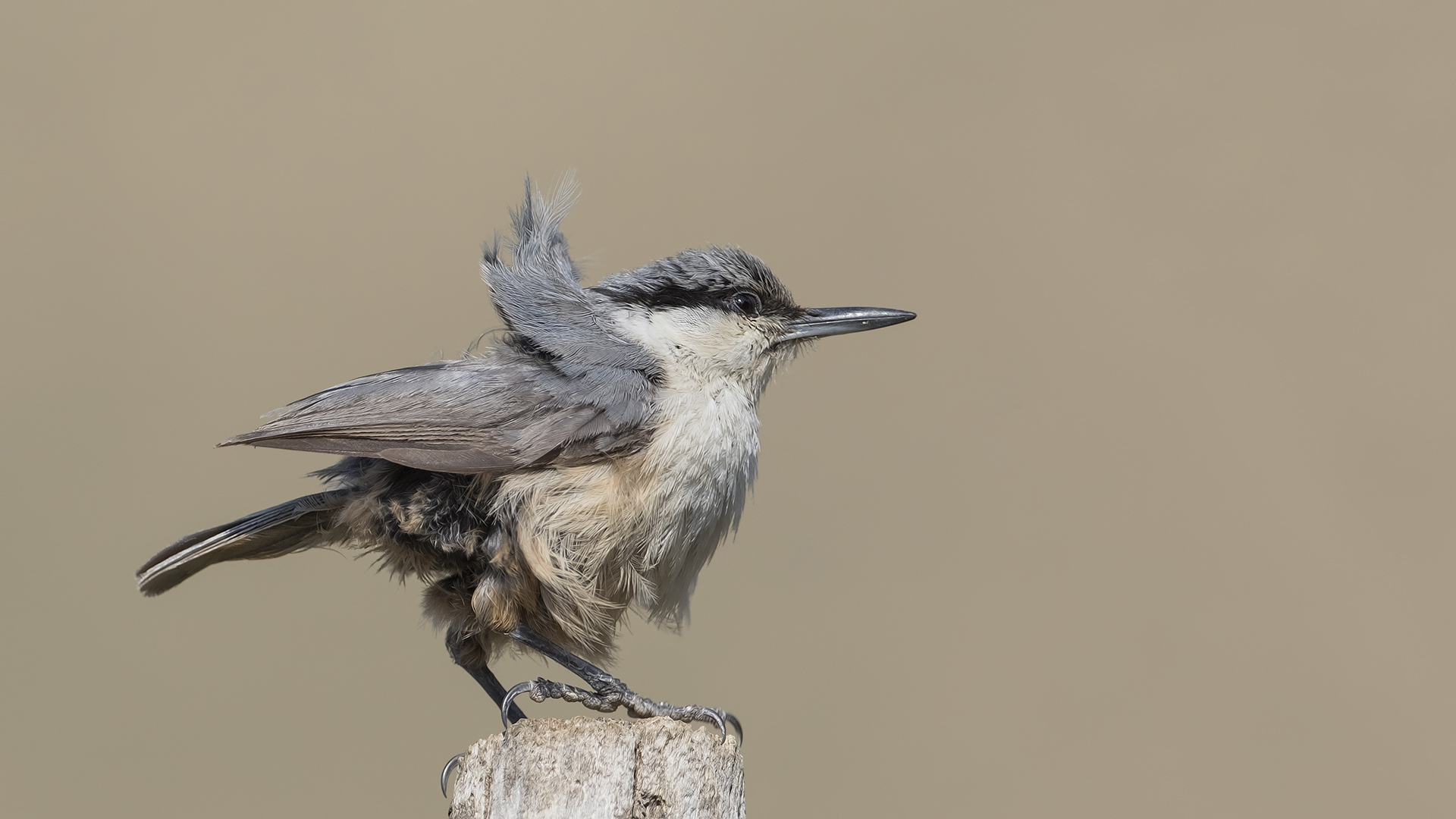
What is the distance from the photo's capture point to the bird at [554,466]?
2.47m

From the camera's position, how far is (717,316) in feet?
9.39

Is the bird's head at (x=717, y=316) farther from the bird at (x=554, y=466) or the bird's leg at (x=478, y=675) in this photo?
the bird's leg at (x=478, y=675)

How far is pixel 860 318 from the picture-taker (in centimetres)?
296

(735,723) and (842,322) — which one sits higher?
(842,322)

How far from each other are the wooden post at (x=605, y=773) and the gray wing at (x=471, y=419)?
65 centimetres

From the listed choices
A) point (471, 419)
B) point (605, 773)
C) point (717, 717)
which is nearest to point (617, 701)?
→ point (717, 717)

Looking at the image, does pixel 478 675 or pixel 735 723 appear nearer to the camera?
pixel 735 723

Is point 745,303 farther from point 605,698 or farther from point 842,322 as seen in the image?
point 605,698

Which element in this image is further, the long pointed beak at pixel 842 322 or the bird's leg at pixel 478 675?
the long pointed beak at pixel 842 322

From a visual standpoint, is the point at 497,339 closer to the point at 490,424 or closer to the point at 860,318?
the point at 490,424

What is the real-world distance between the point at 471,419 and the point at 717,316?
2.29 feet

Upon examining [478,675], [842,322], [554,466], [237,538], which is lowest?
[478,675]

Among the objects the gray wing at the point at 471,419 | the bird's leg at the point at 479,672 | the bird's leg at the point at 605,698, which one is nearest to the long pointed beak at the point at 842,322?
the gray wing at the point at 471,419

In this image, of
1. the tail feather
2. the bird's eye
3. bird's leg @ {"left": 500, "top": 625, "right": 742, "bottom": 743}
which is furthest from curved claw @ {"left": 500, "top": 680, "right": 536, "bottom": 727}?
the bird's eye
